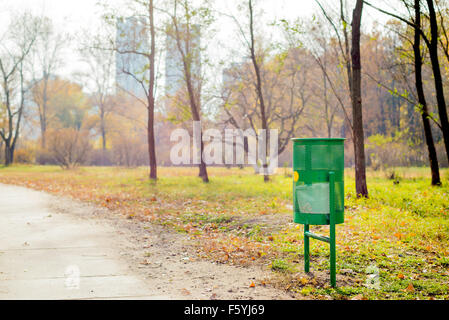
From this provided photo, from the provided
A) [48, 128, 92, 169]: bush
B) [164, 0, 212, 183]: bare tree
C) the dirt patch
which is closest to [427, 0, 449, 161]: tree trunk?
the dirt patch

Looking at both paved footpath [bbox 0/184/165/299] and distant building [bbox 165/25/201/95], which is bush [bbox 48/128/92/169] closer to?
distant building [bbox 165/25/201/95]

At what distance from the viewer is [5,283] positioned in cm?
493

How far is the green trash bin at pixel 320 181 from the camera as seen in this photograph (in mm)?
5148

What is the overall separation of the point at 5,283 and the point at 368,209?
8.72m

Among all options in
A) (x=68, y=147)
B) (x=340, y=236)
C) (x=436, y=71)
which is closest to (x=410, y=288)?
(x=340, y=236)

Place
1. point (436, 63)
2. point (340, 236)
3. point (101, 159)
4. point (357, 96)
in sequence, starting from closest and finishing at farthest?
point (340, 236) → point (436, 63) → point (357, 96) → point (101, 159)

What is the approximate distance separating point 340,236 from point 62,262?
482 cm

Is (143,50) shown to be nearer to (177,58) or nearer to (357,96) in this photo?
(177,58)

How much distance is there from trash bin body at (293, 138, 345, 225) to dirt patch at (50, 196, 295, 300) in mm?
1011

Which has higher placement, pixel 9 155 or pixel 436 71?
pixel 436 71

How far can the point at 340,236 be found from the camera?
768cm

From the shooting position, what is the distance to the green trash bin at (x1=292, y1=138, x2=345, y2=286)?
515cm

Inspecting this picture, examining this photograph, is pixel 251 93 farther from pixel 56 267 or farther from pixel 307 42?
pixel 56 267
